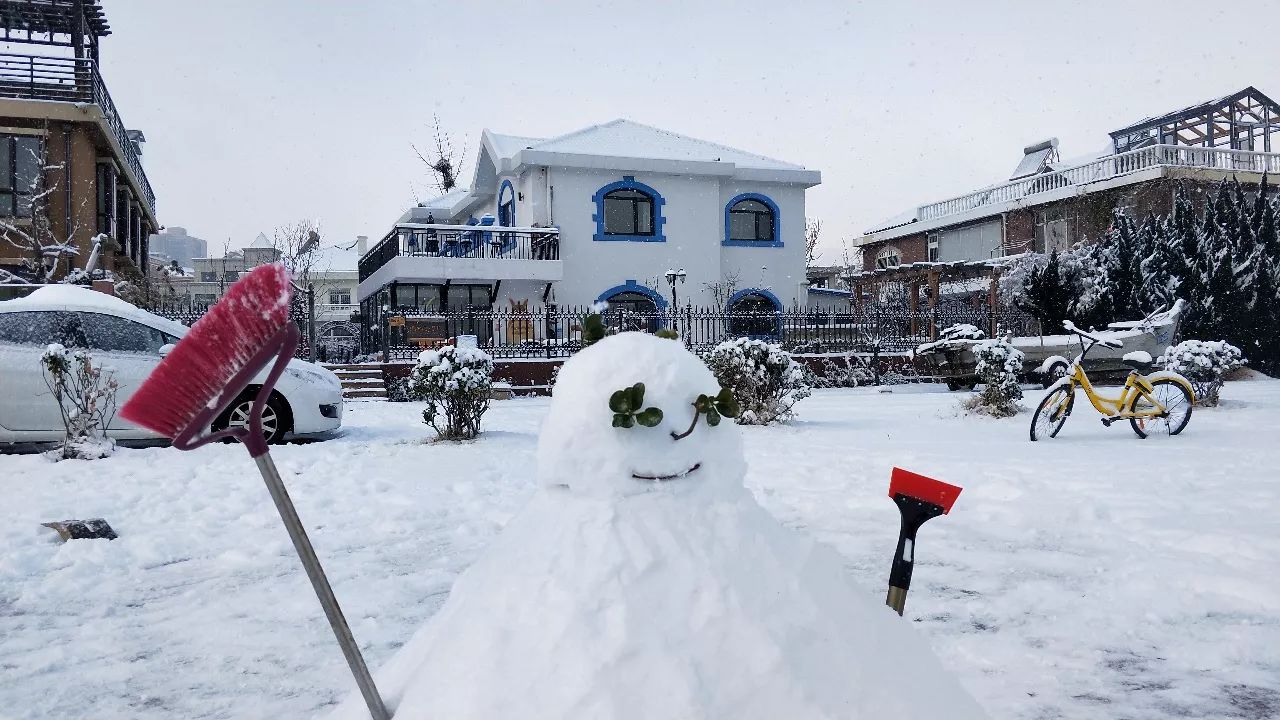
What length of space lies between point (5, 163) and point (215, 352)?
26.0 meters

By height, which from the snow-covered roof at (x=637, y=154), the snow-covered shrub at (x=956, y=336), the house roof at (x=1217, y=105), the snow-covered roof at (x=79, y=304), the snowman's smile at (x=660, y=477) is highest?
the house roof at (x=1217, y=105)

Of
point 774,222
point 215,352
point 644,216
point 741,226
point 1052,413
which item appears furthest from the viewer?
point 774,222

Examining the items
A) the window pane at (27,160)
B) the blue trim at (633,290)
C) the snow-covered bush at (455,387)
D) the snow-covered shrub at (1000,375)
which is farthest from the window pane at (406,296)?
the snow-covered shrub at (1000,375)

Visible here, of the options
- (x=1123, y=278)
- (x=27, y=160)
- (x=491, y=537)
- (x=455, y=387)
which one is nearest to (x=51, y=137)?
(x=27, y=160)

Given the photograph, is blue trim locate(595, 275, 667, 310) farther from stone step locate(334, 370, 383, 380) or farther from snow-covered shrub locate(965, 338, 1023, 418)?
snow-covered shrub locate(965, 338, 1023, 418)

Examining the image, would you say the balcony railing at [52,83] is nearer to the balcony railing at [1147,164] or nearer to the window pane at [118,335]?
the window pane at [118,335]

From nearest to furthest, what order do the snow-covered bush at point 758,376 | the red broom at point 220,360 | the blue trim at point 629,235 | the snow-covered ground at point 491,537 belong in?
the red broom at point 220,360 → the snow-covered ground at point 491,537 → the snow-covered bush at point 758,376 → the blue trim at point 629,235

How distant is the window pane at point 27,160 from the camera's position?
68.5 feet

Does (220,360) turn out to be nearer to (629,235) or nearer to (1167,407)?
(1167,407)

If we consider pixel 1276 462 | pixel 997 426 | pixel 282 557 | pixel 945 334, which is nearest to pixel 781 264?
pixel 945 334

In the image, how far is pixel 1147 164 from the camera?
87.9 feet

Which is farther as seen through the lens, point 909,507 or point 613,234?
point 613,234

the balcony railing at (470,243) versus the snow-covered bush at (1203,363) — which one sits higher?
the balcony railing at (470,243)

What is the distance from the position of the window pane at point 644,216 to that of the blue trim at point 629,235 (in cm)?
17
